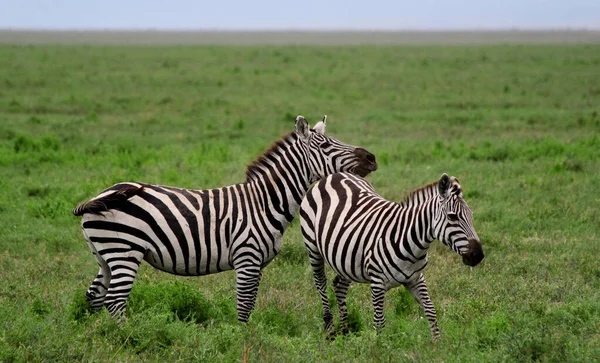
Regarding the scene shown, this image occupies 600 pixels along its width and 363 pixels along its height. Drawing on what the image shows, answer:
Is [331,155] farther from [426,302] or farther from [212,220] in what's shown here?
[426,302]

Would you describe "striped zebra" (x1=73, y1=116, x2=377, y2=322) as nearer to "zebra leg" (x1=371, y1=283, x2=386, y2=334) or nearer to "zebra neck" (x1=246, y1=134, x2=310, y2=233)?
"zebra neck" (x1=246, y1=134, x2=310, y2=233)

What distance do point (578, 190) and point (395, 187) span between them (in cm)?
277

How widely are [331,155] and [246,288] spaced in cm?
142

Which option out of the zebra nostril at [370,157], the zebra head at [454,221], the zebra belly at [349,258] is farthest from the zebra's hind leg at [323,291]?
the zebra head at [454,221]

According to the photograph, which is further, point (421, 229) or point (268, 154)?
point (268, 154)

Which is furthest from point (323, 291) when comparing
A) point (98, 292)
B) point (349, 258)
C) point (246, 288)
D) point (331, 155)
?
point (98, 292)

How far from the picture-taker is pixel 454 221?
593 cm

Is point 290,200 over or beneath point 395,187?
over

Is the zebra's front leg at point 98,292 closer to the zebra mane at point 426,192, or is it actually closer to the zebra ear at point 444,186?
the zebra mane at point 426,192

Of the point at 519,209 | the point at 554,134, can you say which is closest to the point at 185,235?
the point at 519,209

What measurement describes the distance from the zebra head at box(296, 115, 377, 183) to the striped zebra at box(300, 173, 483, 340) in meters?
0.16

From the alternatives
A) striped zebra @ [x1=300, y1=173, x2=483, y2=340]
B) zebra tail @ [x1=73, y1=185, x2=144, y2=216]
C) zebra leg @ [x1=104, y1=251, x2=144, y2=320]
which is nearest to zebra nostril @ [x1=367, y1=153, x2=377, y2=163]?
striped zebra @ [x1=300, y1=173, x2=483, y2=340]

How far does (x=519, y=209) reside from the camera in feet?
35.7

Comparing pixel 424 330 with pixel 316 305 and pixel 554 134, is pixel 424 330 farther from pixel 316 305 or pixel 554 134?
pixel 554 134
